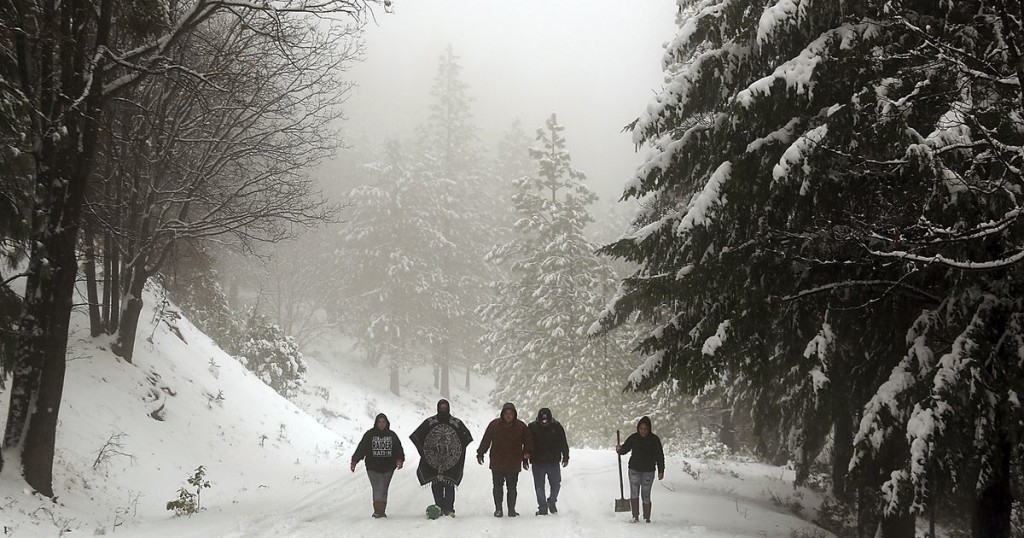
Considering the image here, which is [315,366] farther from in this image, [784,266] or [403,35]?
[403,35]

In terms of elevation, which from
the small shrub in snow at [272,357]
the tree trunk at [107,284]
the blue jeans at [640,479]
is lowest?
the blue jeans at [640,479]

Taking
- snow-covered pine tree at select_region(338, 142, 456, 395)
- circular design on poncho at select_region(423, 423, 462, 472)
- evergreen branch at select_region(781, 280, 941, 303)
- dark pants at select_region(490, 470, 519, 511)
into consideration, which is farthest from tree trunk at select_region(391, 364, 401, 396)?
evergreen branch at select_region(781, 280, 941, 303)

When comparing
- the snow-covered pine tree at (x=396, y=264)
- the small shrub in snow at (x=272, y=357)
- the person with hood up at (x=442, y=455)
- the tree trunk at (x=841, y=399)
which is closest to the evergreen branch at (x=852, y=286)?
the tree trunk at (x=841, y=399)

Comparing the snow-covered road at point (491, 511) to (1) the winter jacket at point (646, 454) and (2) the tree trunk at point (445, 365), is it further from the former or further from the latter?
(2) the tree trunk at point (445, 365)

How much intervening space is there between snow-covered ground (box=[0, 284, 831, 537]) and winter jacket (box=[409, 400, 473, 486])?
0.66 metres

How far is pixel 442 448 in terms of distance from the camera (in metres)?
9.66

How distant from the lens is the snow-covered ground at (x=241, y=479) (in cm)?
840

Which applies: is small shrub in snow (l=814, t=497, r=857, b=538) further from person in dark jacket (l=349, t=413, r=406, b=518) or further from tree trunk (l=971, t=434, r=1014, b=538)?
person in dark jacket (l=349, t=413, r=406, b=518)

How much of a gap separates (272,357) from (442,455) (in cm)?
1654

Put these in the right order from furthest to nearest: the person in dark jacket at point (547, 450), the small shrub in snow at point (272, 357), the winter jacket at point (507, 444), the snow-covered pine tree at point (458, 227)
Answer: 1. the snow-covered pine tree at point (458, 227)
2. the small shrub in snow at point (272, 357)
3. the person in dark jacket at point (547, 450)
4. the winter jacket at point (507, 444)

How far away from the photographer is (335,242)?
4038cm

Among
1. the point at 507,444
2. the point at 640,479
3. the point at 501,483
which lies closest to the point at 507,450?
the point at 507,444

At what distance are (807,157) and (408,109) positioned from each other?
7846 cm

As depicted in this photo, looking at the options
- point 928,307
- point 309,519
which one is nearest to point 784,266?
point 928,307
